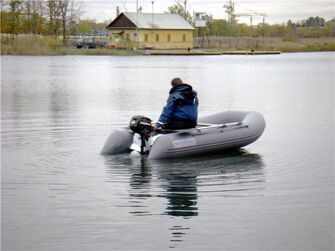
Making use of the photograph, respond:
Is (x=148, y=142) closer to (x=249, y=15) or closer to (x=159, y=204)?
(x=159, y=204)

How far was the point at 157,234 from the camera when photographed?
767 cm

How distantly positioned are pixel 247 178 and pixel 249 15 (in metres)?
128

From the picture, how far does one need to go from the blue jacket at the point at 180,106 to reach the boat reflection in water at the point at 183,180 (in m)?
0.64

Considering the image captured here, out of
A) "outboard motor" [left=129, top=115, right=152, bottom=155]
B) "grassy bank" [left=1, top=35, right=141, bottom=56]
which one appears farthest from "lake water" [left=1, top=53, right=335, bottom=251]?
"grassy bank" [left=1, top=35, right=141, bottom=56]

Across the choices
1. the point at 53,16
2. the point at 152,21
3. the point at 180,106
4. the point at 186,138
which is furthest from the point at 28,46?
the point at 186,138

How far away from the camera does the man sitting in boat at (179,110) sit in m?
11.9

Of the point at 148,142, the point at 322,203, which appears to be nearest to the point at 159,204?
the point at 322,203

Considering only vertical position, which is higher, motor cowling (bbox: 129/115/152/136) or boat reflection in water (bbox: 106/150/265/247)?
motor cowling (bbox: 129/115/152/136)

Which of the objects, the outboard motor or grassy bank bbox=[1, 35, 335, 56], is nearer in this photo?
the outboard motor

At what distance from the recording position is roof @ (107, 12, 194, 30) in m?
84.5

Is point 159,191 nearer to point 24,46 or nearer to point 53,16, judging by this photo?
point 24,46

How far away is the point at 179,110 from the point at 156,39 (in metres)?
74.5

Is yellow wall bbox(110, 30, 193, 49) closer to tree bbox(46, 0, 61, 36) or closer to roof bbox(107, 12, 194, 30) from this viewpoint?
roof bbox(107, 12, 194, 30)

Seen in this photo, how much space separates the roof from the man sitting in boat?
235 feet
